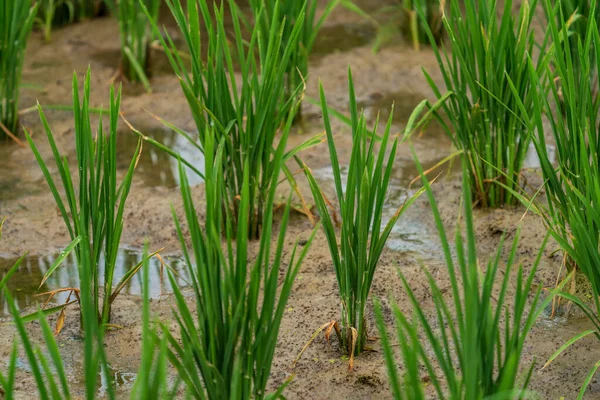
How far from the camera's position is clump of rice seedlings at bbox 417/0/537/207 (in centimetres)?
225

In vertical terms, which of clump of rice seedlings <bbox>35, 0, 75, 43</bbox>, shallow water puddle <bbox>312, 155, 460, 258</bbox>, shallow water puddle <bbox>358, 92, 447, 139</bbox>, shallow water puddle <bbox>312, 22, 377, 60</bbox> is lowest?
shallow water puddle <bbox>312, 155, 460, 258</bbox>

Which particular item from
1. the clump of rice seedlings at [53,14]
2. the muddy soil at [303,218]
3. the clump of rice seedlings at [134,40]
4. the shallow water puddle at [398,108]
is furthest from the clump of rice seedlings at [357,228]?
the clump of rice seedlings at [53,14]

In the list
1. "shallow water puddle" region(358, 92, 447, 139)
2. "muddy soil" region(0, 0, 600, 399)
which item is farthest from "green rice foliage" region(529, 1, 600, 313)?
"shallow water puddle" region(358, 92, 447, 139)

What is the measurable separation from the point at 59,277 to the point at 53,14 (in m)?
2.13

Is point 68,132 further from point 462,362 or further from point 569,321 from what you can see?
point 462,362

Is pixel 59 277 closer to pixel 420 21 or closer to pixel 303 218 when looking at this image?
pixel 303 218

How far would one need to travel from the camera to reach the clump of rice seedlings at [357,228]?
1770 mm

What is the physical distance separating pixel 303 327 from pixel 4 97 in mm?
1551

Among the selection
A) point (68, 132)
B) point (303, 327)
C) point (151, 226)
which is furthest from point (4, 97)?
point (303, 327)

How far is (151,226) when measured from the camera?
2574mm

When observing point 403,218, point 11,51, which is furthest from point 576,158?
point 11,51

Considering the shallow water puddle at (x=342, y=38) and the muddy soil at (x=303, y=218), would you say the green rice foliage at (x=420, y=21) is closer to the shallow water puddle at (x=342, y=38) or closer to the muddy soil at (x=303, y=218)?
the muddy soil at (x=303, y=218)

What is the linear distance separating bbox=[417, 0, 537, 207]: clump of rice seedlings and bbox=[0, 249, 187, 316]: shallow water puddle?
842 mm

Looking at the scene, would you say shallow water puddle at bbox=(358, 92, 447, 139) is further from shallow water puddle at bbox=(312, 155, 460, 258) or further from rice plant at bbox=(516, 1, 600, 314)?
rice plant at bbox=(516, 1, 600, 314)
